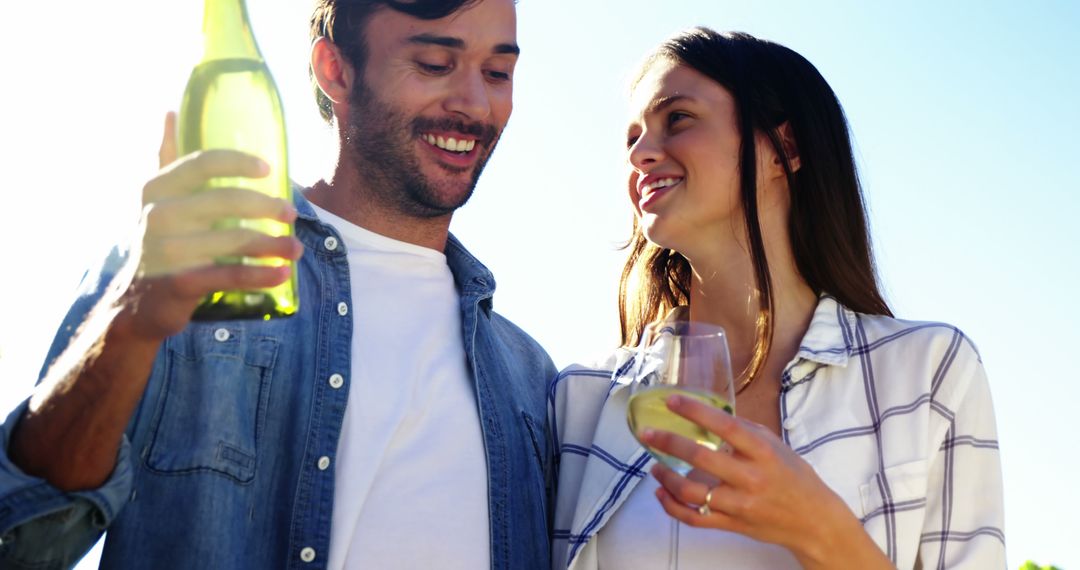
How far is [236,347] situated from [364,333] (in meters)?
0.62

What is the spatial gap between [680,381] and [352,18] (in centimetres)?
284

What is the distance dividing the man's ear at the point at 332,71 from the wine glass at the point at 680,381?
249cm

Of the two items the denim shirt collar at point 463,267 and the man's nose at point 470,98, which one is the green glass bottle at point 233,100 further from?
the man's nose at point 470,98

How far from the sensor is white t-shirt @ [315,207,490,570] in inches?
142

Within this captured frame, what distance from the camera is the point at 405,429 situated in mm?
3908

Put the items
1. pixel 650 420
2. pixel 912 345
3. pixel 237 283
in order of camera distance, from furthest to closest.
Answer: pixel 912 345
pixel 650 420
pixel 237 283

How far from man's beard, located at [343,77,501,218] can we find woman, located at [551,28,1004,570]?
0.78 m

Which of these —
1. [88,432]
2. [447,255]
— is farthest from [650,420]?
[447,255]

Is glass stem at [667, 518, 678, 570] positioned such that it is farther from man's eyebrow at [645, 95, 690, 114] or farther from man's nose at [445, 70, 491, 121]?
man's nose at [445, 70, 491, 121]

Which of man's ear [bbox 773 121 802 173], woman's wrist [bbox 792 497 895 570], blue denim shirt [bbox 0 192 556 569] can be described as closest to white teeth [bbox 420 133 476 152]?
blue denim shirt [bbox 0 192 556 569]

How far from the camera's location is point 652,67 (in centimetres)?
480

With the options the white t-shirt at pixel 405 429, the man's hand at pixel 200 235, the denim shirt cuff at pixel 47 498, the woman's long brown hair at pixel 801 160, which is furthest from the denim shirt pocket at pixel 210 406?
the woman's long brown hair at pixel 801 160

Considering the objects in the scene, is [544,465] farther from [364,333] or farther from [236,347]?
[236,347]

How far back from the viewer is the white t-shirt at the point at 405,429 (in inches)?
142
